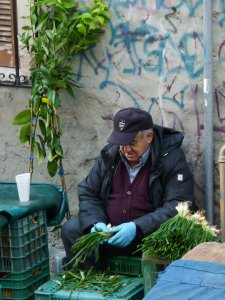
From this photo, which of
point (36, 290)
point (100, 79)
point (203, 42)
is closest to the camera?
point (36, 290)

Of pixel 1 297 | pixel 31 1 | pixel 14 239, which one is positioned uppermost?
pixel 31 1

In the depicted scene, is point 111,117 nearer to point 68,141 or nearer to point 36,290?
point 68,141

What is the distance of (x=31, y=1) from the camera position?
5.95 meters

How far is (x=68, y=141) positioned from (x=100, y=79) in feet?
1.84

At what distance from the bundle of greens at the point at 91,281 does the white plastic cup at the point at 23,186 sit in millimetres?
561

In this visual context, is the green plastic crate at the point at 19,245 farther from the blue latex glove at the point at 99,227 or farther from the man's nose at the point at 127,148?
the man's nose at the point at 127,148

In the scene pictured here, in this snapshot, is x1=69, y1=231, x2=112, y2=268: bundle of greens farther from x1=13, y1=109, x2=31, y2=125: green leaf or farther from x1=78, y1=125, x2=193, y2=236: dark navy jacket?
x1=13, y1=109, x2=31, y2=125: green leaf

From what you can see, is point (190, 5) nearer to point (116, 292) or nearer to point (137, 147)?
point (137, 147)

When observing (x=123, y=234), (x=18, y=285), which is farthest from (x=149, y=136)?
(x=18, y=285)

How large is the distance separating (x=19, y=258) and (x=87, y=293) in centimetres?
55

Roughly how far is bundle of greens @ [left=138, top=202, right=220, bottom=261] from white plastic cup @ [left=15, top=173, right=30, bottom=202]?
875 millimetres

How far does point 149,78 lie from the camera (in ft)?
18.5

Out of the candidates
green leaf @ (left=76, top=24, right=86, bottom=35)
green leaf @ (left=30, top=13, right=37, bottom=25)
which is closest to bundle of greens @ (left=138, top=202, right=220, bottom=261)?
green leaf @ (left=76, top=24, right=86, bottom=35)

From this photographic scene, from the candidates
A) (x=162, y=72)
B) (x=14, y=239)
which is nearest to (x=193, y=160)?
(x=162, y=72)
